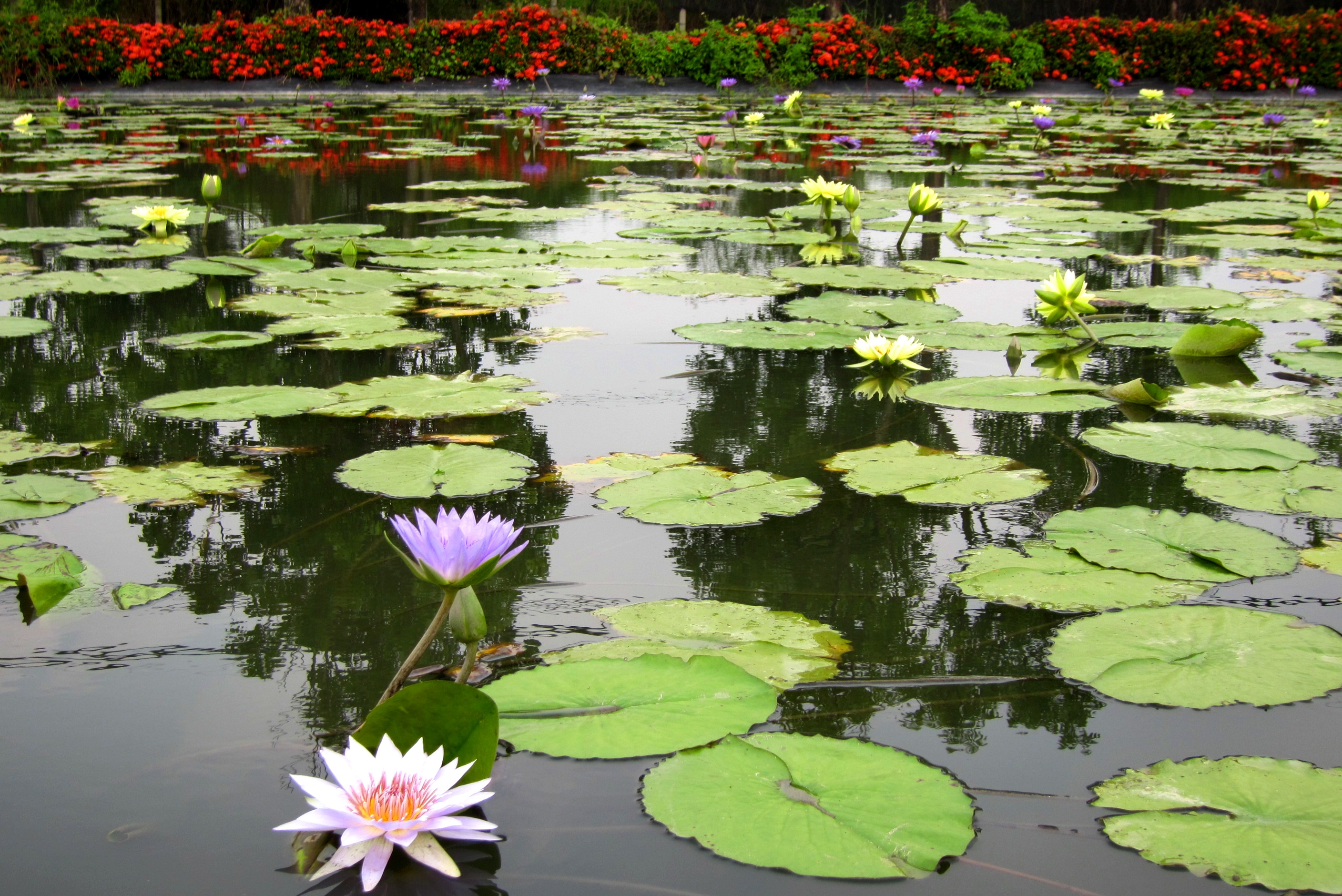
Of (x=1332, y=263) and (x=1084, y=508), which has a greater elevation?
(x=1332, y=263)

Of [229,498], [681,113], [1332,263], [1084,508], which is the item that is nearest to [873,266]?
[1332,263]

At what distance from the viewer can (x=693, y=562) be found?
4.16ft

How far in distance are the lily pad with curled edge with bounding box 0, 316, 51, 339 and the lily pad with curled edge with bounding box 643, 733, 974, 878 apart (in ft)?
6.61

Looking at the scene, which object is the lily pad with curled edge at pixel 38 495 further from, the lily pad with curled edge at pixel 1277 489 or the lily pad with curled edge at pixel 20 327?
the lily pad with curled edge at pixel 1277 489

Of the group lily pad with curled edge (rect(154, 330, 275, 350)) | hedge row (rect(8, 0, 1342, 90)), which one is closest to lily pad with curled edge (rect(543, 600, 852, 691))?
lily pad with curled edge (rect(154, 330, 275, 350))

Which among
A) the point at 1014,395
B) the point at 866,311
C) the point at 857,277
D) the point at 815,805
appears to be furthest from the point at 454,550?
the point at 857,277

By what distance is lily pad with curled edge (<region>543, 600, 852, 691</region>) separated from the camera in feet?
3.31

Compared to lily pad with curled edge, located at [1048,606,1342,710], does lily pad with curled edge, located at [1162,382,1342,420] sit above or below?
above

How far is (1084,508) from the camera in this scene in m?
1.42

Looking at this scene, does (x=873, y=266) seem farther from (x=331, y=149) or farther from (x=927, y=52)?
(x=927, y=52)

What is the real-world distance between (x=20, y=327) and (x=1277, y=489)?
2.45 m

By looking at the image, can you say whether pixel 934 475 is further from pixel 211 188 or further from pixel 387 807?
pixel 211 188

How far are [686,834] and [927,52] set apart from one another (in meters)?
14.5

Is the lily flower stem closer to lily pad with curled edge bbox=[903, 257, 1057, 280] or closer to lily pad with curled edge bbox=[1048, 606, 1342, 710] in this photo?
lily pad with curled edge bbox=[1048, 606, 1342, 710]
